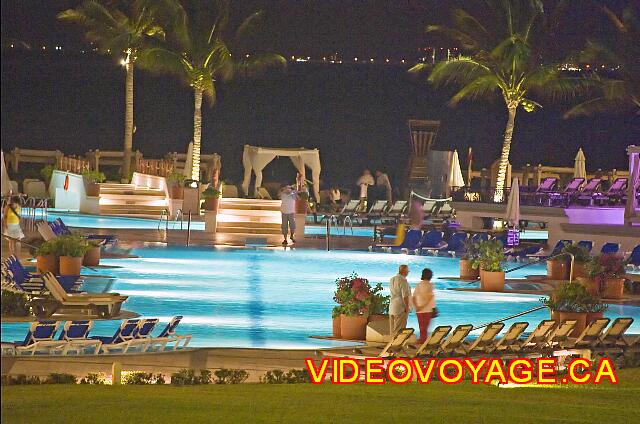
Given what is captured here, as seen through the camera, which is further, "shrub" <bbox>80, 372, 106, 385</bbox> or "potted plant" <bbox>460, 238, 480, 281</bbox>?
"potted plant" <bbox>460, 238, 480, 281</bbox>

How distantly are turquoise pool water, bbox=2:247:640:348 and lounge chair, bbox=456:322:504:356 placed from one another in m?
2.29

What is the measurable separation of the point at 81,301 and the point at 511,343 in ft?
18.8

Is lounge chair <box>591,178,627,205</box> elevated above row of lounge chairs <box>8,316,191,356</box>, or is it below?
above

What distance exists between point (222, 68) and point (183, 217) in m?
5.22

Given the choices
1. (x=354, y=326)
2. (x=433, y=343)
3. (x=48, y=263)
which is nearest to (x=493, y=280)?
(x=354, y=326)

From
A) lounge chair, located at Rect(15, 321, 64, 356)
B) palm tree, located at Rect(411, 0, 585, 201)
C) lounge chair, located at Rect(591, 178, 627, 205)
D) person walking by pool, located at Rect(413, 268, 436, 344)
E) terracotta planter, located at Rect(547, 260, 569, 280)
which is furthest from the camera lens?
palm tree, located at Rect(411, 0, 585, 201)

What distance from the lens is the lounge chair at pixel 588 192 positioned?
32.3 m

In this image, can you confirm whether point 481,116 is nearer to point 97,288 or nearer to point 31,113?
point 31,113

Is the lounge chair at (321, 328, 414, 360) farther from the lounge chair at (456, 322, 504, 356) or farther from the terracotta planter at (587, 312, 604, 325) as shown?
the terracotta planter at (587, 312, 604, 325)

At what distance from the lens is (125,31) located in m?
40.6

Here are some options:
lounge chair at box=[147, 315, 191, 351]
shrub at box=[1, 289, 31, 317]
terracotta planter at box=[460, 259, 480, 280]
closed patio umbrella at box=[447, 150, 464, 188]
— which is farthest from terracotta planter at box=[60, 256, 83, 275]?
closed patio umbrella at box=[447, 150, 464, 188]

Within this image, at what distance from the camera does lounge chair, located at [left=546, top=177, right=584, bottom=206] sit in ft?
107

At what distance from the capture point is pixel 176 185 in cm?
3772

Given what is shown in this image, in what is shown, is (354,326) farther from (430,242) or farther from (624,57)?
(624,57)
